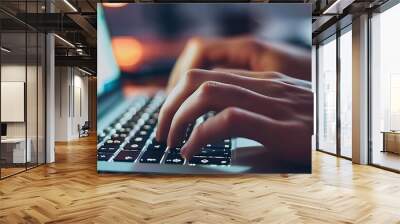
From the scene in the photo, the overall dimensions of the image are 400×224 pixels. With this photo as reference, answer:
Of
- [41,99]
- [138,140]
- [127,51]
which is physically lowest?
[138,140]

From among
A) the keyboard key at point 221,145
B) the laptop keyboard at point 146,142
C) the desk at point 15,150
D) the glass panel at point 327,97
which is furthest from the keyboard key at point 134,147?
the glass panel at point 327,97

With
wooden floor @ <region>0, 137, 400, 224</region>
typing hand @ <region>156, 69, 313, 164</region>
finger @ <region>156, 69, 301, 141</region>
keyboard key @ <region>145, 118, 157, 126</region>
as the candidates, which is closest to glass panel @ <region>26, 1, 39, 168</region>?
wooden floor @ <region>0, 137, 400, 224</region>

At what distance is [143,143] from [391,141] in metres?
5.26

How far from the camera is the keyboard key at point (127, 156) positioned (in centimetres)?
655

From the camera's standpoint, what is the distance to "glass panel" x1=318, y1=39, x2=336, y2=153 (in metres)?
10.1

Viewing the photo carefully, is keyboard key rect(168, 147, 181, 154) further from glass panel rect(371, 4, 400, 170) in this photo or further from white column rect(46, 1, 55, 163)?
glass panel rect(371, 4, 400, 170)

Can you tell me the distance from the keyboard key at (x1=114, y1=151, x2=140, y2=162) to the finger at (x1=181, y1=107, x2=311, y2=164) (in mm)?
975

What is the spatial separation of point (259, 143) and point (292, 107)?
0.83 meters

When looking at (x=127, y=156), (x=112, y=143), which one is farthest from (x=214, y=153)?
(x=112, y=143)

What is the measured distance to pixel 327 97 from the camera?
10680mm

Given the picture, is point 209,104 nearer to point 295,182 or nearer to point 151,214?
point 295,182

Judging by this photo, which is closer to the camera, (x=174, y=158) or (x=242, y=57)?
(x=242, y=57)

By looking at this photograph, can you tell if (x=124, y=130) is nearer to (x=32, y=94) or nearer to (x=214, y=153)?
(x=214, y=153)

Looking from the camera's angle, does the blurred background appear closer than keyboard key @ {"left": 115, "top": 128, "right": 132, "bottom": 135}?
Yes
